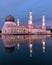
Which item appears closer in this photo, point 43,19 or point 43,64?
point 43,64

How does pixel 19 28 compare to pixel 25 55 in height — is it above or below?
above

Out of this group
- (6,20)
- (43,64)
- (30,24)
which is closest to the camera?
(43,64)

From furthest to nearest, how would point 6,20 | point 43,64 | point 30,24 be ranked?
point 6,20
point 30,24
point 43,64

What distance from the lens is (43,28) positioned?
6172 cm

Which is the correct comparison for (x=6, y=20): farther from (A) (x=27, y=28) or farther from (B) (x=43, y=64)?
(B) (x=43, y=64)

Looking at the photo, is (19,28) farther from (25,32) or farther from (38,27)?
(38,27)

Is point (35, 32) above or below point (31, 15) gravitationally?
below

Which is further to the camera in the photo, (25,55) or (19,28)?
(19,28)

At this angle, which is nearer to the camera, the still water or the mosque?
the still water

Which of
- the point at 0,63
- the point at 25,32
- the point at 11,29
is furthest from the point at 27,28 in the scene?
the point at 0,63

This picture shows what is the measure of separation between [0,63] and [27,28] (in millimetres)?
53097

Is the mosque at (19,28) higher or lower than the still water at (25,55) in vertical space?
higher

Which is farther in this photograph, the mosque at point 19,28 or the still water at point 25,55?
the mosque at point 19,28

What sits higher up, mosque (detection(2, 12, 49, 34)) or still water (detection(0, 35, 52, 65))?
mosque (detection(2, 12, 49, 34))
